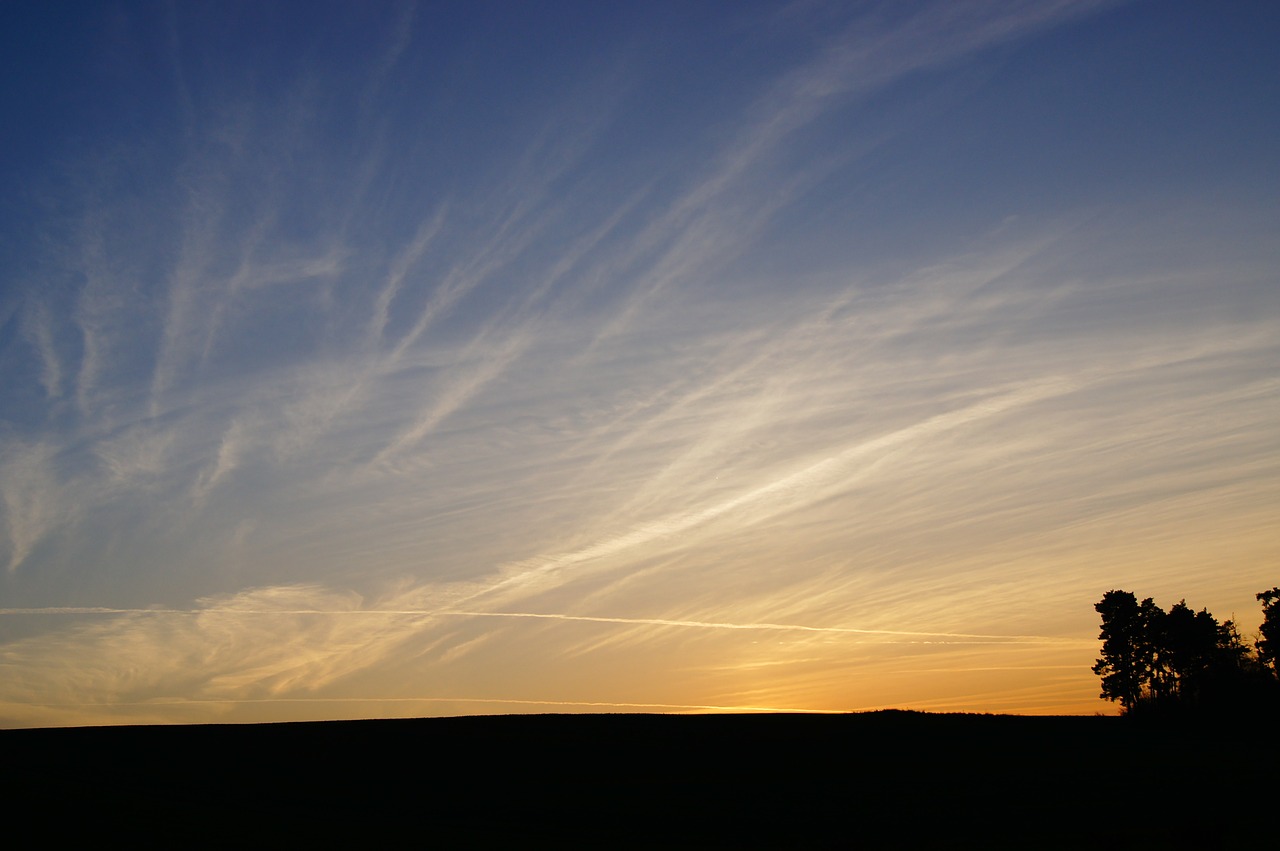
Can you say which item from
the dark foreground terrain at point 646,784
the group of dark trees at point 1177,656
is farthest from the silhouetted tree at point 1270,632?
the dark foreground terrain at point 646,784

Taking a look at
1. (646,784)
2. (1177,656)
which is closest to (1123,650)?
(1177,656)

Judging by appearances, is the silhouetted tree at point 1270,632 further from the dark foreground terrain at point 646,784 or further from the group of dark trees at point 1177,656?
the dark foreground terrain at point 646,784

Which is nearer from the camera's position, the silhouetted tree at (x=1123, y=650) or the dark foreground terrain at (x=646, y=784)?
the dark foreground terrain at (x=646, y=784)

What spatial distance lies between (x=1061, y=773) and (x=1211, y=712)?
130ft

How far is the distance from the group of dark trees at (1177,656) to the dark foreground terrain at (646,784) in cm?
2516

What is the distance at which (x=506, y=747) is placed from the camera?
4356cm

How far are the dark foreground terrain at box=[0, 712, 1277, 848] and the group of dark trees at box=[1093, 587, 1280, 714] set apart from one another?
990 inches

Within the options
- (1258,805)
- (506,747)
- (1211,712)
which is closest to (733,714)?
(506,747)

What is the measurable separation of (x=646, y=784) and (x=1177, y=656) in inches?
2352

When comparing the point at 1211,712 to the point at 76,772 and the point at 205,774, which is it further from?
the point at 76,772

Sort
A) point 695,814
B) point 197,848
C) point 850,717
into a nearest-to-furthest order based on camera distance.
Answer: point 197,848 → point 695,814 → point 850,717

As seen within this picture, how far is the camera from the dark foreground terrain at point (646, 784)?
2873 centimetres

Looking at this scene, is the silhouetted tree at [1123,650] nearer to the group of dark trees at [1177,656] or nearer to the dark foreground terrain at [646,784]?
the group of dark trees at [1177,656]

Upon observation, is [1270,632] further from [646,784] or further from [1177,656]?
[646,784]
